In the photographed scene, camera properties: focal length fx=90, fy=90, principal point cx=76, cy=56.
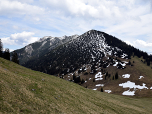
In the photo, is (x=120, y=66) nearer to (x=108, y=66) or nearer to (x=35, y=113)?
(x=108, y=66)

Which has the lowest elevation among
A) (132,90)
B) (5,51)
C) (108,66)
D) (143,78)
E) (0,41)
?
(132,90)

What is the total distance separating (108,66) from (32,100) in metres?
162

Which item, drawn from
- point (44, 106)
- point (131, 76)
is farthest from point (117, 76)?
point (44, 106)

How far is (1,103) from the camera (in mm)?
11016

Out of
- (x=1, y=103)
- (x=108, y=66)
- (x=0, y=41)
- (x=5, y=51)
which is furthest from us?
(x=108, y=66)

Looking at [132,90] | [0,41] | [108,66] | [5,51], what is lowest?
[132,90]

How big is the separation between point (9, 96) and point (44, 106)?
5167mm

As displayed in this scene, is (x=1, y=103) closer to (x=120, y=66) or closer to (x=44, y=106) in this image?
(x=44, y=106)

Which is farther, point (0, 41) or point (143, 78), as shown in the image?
point (143, 78)

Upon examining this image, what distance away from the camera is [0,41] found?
222 ft

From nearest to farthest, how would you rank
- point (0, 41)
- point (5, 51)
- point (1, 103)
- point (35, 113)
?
point (1, 103) < point (35, 113) < point (0, 41) < point (5, 51)

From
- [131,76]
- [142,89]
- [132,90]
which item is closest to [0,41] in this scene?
[132,90]

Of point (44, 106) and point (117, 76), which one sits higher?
point (44, 106)

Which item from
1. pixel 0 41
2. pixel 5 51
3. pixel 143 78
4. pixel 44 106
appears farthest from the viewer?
pixel 143 78
